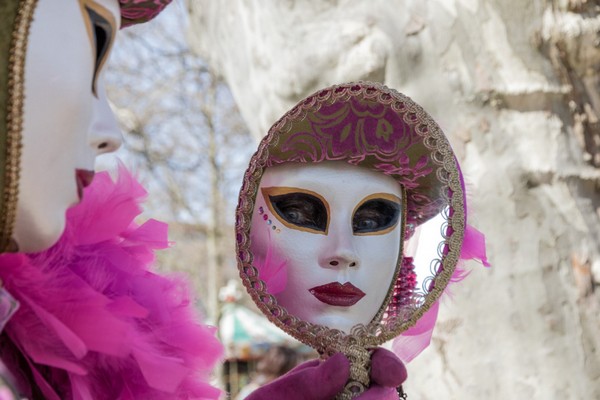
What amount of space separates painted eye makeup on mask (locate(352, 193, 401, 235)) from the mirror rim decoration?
52 millimetres

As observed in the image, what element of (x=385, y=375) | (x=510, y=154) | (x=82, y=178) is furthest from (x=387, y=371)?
(x=510, y=154)

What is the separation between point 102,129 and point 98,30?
131 mm

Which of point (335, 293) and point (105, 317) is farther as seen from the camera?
point (335, 293)

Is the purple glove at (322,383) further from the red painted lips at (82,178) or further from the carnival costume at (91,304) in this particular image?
the red painted lips at (82,178)

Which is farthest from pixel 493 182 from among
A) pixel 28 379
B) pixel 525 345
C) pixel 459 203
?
pixel 28 379

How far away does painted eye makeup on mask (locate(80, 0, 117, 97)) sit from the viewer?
3.08ft

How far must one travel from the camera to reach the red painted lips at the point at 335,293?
139 centimetres

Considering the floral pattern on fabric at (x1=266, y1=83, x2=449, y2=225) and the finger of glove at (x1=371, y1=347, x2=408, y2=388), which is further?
the floral pattern on fabric at (x1=266, y1=83, x2=449, y2=225)

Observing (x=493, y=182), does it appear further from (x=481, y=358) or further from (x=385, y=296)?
(x=385, y=296)

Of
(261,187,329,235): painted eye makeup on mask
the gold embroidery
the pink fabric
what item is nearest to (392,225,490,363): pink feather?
(261,187,329,235): painted eye makeup on mask

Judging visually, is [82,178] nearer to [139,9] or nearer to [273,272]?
[139,9]

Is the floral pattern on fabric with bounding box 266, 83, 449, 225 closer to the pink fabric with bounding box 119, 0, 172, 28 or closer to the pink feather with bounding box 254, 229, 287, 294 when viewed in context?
the pink feather with bounding box 254, 229, 287, 294

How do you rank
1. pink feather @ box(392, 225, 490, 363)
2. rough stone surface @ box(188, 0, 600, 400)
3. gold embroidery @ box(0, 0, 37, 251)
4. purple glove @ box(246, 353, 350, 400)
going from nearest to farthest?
gold embroidery @ box(0, 0, 37, 251) < purple glove @ box(246, 353, 350, 400) < pink feather @ box(392, 225, 490, 363) < rough stone surface @ box(188, 0, 600, 400)

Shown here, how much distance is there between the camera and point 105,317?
101 centimetres
